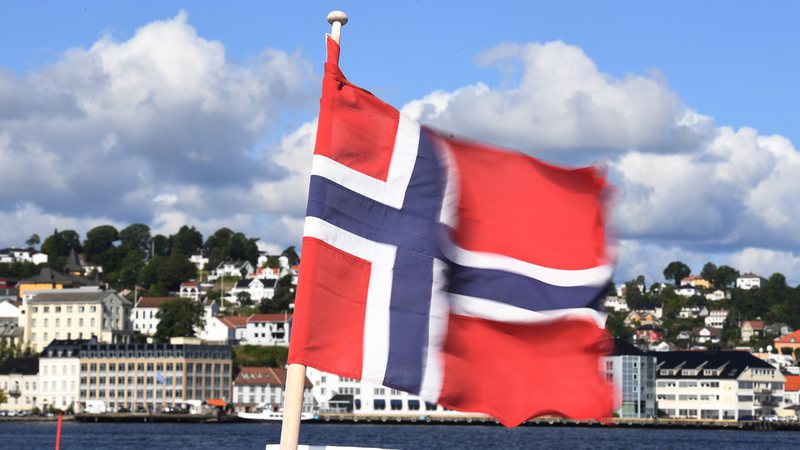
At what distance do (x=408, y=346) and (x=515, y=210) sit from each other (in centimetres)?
137

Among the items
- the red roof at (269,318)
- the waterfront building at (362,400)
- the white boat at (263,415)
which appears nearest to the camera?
the white boat at (263,415)

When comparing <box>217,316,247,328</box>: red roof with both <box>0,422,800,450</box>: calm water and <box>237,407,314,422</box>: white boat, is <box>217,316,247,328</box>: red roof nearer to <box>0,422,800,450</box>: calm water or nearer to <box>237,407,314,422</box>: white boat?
<box>237,407,314,422</box>: white boat

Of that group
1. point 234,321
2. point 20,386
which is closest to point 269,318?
point 234,321

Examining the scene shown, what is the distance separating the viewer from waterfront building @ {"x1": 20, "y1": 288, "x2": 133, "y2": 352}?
168 metres

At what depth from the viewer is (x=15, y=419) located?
143 m

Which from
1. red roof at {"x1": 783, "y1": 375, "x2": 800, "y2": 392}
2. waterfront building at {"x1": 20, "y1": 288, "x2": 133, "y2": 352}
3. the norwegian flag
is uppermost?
waterfront building at {"x1": 20, "y1": 288, "x2": 133, "y2": 352}

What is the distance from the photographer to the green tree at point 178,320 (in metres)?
178

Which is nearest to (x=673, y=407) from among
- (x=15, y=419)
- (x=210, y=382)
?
(x=210, y=382)

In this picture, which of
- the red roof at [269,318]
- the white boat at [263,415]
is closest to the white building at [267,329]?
the red roof at [269,318]

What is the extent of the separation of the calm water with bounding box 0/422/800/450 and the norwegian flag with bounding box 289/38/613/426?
70210 mm

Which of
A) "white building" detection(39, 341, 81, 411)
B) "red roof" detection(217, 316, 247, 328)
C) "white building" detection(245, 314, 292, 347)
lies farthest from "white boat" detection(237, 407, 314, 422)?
"red roof" detection(217, 316, 247, 328)

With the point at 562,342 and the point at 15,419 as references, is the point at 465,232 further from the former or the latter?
the point at 15,419

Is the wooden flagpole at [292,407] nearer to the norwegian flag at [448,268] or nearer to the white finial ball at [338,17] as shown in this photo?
the norwegian flag at [448,268]

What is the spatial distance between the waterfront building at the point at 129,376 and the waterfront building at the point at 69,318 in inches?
646
